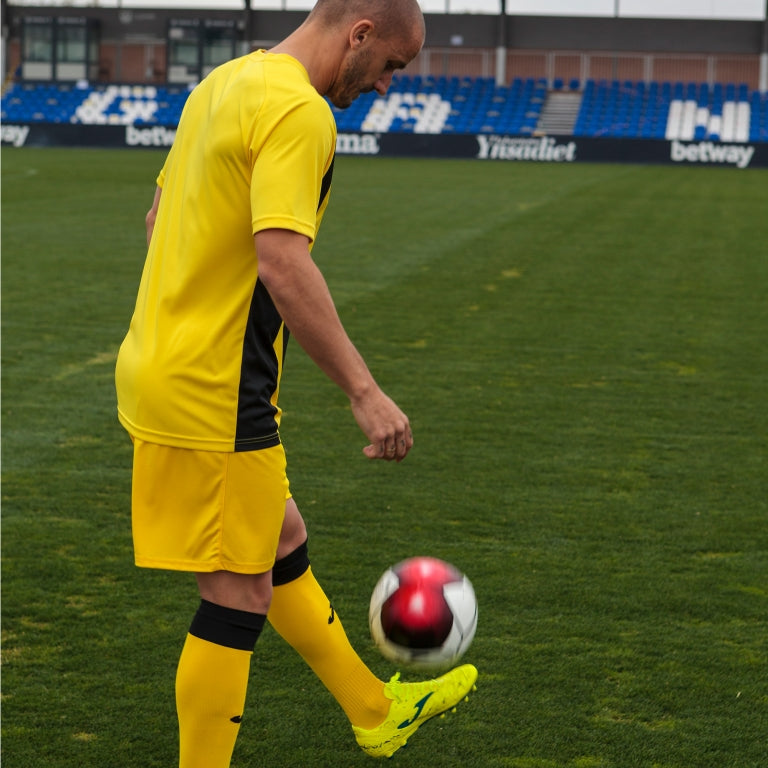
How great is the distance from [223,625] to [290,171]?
3.18 ft

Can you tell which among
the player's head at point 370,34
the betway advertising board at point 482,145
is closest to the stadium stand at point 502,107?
the betway advertising board at point 482,145

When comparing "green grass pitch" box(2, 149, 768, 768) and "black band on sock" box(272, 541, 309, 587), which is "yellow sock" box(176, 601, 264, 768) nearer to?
"black band on sock" box(272, 541, 309, 587)

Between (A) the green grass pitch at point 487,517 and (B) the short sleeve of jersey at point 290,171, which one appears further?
(A) the green grass pitch at point 487,517

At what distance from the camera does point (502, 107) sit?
45.9 m

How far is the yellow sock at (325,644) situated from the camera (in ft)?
9.55

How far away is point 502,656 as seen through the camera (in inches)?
150

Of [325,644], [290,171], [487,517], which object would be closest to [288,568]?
[325,644]

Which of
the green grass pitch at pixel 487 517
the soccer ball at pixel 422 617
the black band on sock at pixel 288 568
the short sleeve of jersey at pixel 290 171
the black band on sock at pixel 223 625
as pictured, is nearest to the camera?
the short sleeve of jersey at pixel 290 171

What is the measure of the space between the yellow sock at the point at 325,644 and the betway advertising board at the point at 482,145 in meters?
35.0

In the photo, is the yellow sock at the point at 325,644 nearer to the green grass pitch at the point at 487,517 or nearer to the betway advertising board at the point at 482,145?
the green grass pitch at the point at 487,517

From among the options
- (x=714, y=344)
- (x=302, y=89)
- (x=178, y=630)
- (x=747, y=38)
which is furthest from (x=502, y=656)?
(x=747, y=38)

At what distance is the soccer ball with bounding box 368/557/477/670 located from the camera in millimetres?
3098

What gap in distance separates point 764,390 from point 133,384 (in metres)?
5.91

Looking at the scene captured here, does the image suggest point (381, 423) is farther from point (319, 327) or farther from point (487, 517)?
point (487, 517)
